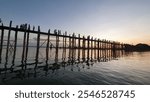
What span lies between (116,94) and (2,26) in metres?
11.2

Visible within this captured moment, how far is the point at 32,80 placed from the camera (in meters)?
14.7

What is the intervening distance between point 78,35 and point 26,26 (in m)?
13.6

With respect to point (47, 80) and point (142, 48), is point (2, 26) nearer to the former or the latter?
point (47, 80)

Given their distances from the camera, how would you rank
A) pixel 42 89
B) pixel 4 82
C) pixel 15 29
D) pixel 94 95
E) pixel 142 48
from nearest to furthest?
pixel 94 95, pixel 42 89, pixel 4 82, pixel 15 29, pixel 142 48

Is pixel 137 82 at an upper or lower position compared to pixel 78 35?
lower

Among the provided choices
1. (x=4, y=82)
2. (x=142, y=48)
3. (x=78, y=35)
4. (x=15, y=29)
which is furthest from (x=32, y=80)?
(x=142, y=48)

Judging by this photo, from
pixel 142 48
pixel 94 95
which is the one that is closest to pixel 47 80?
pixel 94 95

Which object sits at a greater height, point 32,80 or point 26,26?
point 26,26

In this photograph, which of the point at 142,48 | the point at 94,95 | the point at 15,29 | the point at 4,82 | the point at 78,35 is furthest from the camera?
the point at 142,48

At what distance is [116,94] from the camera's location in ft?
29.1

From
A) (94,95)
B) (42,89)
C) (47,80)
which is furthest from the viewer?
(47,80)

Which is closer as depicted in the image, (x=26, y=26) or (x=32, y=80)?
(x=32, y=80)

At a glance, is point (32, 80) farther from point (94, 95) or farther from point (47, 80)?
point (94, 95)

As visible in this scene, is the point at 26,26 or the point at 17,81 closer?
the point at 17,81
